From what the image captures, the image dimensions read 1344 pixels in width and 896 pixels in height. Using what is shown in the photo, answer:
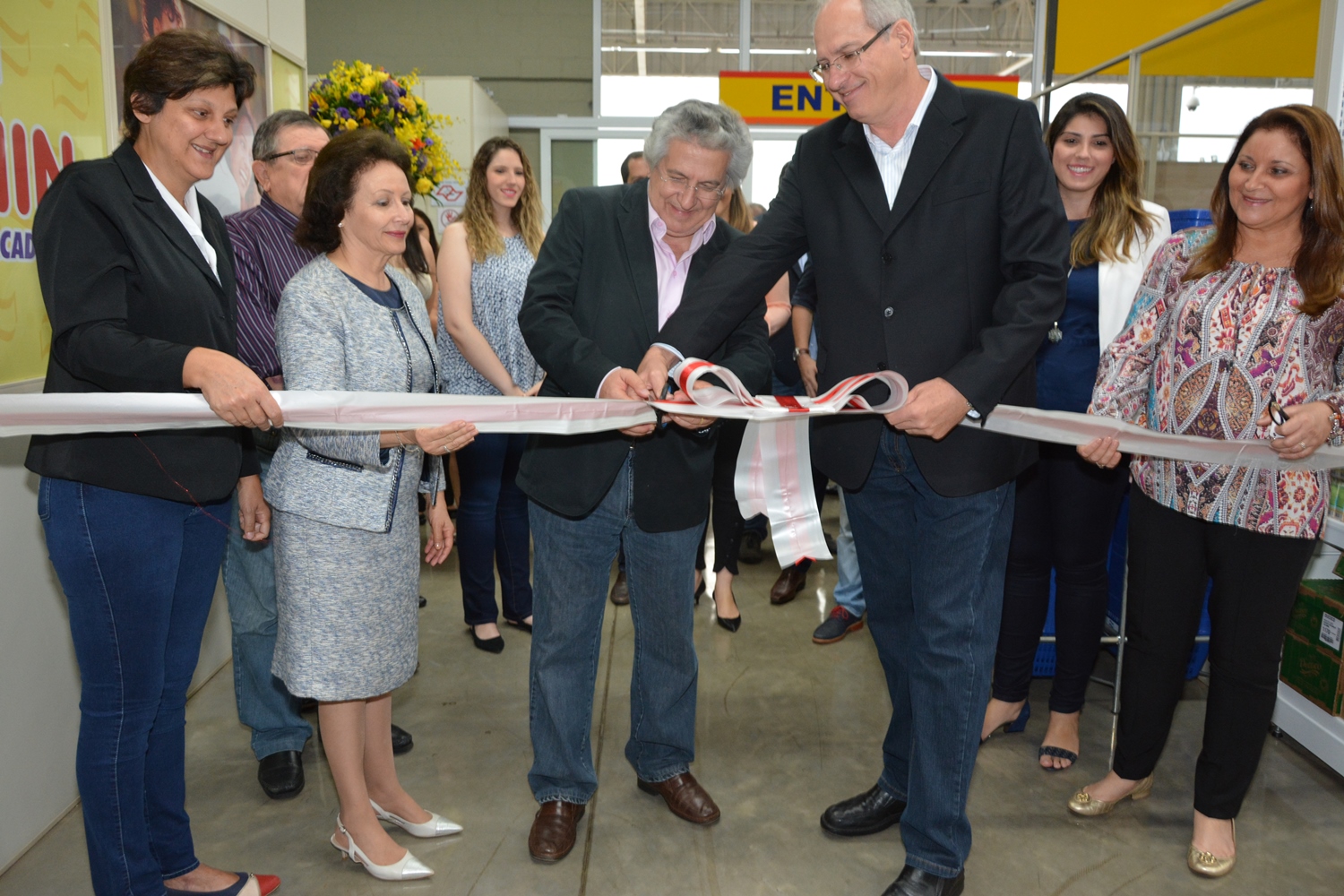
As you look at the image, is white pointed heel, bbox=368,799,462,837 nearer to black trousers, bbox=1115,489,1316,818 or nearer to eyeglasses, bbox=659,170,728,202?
eyeglasses, bbox=659,170,728,202

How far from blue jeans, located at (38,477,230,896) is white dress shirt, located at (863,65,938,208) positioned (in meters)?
1.63

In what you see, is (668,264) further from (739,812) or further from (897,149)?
(739,812)

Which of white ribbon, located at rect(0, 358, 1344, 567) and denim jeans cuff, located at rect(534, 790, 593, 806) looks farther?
denim jeans cuff, located at rect(534, 790, 593, 806)

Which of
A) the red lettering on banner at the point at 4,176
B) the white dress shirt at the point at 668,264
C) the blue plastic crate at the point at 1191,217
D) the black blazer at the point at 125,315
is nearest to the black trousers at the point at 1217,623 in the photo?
the white dress shirt at the point at 668,264

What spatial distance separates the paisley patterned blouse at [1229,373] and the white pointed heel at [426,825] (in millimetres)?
2027

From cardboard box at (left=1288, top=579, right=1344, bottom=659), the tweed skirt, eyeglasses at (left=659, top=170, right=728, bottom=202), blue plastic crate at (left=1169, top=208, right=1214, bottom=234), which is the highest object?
blue plastic crate at (left=1169, top=208, right=1214, bottom=234)

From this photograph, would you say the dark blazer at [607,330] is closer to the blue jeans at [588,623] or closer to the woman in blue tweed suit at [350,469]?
the blue jeans at [588,623]

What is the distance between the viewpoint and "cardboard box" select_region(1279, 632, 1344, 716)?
2916mm

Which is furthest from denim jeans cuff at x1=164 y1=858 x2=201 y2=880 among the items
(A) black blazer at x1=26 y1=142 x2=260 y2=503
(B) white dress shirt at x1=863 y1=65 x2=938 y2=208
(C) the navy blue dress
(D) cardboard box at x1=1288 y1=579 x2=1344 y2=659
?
(D) cardboard box at x1=1288 y1=579 x2=1344 y2=659

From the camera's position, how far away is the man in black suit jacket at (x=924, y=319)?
1.99m

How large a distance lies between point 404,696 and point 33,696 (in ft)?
4.06

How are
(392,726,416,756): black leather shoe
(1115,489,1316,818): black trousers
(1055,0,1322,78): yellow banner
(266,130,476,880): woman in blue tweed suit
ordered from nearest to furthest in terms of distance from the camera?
(266,130,476,880): woman in blue tweed suit < (1115,489,1316,818): black trousers < (392,726,416,756): black leather shoe < (1055,0,1322,78): yellow banner

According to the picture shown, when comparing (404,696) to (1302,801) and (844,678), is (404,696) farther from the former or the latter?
(1302,801)

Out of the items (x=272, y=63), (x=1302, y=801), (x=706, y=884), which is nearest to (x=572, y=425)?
(x=706, y=884)
